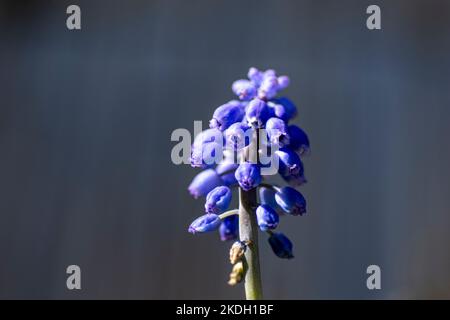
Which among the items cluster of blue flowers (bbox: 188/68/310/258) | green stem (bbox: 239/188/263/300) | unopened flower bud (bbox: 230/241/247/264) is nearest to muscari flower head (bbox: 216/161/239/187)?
cluster of blue flowers (bbox: 188/68/310/258)

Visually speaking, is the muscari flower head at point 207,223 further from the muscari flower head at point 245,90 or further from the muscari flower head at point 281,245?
the muscari flower head at point 245,90

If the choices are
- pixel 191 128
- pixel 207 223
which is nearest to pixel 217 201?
pixel 207 223

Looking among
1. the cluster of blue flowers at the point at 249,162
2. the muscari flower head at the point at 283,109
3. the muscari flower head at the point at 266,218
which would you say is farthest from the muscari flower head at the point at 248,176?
the muscari flower head at the point at 283,109

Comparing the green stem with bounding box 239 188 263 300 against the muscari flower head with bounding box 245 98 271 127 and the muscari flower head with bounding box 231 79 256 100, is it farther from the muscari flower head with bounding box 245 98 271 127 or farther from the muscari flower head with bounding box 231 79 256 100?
the muscari flower head with bounding box 231 79 256 100

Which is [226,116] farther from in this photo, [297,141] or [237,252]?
[237,252]

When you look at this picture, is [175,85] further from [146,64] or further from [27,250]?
[27,250]

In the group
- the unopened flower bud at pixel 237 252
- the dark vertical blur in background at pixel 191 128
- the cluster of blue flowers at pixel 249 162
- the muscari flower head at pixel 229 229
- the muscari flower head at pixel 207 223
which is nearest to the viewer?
the unopened flower bud at pixel 237 252

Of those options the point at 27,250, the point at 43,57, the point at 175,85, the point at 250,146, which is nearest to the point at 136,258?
the point at 27,250
